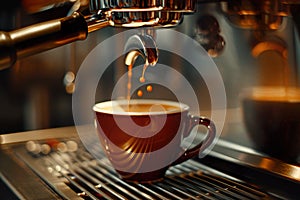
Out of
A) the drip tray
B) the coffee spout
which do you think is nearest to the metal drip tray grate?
the drip tray

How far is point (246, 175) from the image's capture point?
21.8 inches

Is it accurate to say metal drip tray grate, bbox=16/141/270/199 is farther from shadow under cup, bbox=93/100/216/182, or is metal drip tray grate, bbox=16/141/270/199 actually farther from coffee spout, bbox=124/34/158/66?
coffee spout, bbox=124/34/158/66

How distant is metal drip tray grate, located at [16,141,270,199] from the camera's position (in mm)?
491

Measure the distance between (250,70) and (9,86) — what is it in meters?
0.48

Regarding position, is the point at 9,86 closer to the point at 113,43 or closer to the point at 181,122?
the point at 113,43

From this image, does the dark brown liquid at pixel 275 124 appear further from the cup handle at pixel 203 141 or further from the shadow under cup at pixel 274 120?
the cup handle at pixel 203 141

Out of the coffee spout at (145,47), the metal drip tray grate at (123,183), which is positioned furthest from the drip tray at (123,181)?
the coffee spout at (145,47)

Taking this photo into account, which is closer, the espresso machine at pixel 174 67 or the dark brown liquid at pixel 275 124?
the espresso machine at pixel 174 67

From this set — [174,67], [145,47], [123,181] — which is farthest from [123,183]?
[174,67]

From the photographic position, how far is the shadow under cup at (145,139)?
0.51 metres

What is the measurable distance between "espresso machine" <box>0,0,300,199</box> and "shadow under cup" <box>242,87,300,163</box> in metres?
0.01

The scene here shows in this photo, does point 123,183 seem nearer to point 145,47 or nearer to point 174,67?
point 145,47

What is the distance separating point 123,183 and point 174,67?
1.08ft

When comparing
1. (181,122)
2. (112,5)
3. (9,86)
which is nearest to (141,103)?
(181,122)
